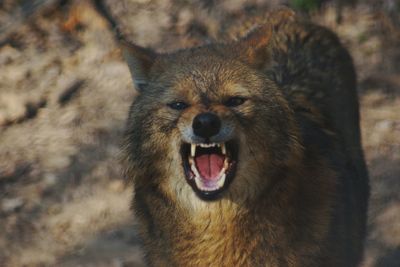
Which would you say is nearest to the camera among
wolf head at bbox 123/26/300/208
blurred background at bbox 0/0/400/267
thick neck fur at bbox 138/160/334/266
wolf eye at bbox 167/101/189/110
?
wolf head at bbox 123/26/300/208

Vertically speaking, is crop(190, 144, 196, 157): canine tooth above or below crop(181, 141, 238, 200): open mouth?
above

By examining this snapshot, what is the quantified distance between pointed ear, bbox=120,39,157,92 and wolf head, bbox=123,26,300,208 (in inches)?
4.9

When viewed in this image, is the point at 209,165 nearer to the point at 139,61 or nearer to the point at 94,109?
the point at 139,61

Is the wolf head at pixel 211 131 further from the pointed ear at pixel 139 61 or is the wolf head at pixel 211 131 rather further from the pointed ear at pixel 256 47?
the pointed ear at pixel 139 61

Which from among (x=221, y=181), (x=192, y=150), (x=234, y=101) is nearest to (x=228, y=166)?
(x=221, y=181)

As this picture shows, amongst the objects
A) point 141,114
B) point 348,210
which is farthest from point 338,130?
point 141,114

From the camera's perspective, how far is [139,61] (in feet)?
16.1

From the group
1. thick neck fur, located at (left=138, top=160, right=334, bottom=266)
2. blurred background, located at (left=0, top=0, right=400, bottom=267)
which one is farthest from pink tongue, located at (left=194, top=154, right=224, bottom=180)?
blurred background, located at (left=0, top=0, right=400, bottom=267)

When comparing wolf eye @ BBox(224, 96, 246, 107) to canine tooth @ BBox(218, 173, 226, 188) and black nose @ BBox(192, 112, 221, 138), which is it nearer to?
black nose @ BBox(192, 112, 221, 138)

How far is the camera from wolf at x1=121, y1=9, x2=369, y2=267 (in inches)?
175

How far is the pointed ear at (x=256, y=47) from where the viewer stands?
4.79m

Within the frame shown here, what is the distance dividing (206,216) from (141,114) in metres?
0.70

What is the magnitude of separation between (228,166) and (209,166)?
10cm

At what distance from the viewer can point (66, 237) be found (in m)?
6.62
